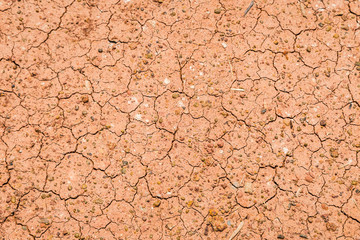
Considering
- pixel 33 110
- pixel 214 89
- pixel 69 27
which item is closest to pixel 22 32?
pixel 69 27

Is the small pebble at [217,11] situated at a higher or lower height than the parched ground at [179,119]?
higher

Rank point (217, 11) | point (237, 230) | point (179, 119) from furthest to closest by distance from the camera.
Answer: point (217, 11), point (179, 119), point (237, 230)

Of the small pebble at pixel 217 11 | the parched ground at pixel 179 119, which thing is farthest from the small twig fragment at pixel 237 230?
the small pebble at pixel 217 11

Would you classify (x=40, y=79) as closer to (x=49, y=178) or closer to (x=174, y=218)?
(x=49, y=178)

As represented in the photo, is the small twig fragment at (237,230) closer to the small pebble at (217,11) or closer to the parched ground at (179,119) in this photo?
the parched ground at (179,119)

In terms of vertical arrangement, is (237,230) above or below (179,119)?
below

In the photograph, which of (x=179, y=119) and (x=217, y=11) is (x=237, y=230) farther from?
(x=217, y=11)

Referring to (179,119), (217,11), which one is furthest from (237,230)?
(217,11)

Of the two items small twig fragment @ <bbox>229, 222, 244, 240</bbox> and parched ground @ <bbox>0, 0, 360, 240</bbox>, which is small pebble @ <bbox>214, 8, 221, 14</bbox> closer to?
parched ground @ <bbox>0, 0, 360, 240</bbox>
